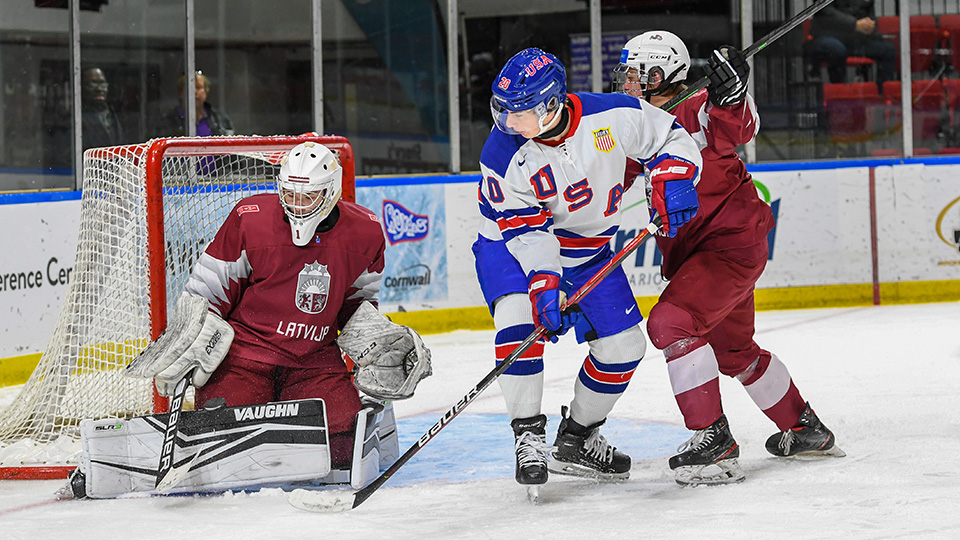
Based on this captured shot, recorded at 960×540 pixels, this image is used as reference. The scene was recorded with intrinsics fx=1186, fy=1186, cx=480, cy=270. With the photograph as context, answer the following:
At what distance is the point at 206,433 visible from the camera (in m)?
2.92

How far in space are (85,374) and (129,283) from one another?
0.33 m

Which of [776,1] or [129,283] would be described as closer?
[129,283]

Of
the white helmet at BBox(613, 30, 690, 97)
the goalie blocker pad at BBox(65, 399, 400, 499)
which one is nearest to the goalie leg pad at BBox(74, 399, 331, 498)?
the goalie blocker pad at BBox(65, 399, 400, 499)

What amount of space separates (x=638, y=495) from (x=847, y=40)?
16.2ft

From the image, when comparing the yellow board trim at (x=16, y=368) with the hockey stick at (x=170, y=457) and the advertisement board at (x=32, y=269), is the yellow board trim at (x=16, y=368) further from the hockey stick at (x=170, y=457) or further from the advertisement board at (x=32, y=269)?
the hockey stick at (x=170, y=457)

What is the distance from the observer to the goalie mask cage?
336 centimetres

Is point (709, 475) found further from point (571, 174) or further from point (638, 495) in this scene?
point (571, 174)

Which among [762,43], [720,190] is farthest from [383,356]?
[762,43]

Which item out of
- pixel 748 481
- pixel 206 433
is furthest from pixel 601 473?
pixel 206 433

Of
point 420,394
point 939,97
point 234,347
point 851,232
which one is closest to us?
point 234,347

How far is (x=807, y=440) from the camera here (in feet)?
10.2

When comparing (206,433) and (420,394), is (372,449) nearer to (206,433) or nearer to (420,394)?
(206,433)

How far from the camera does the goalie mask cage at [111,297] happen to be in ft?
11.0

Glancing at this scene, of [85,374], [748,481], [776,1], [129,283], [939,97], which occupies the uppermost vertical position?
[776,1]
